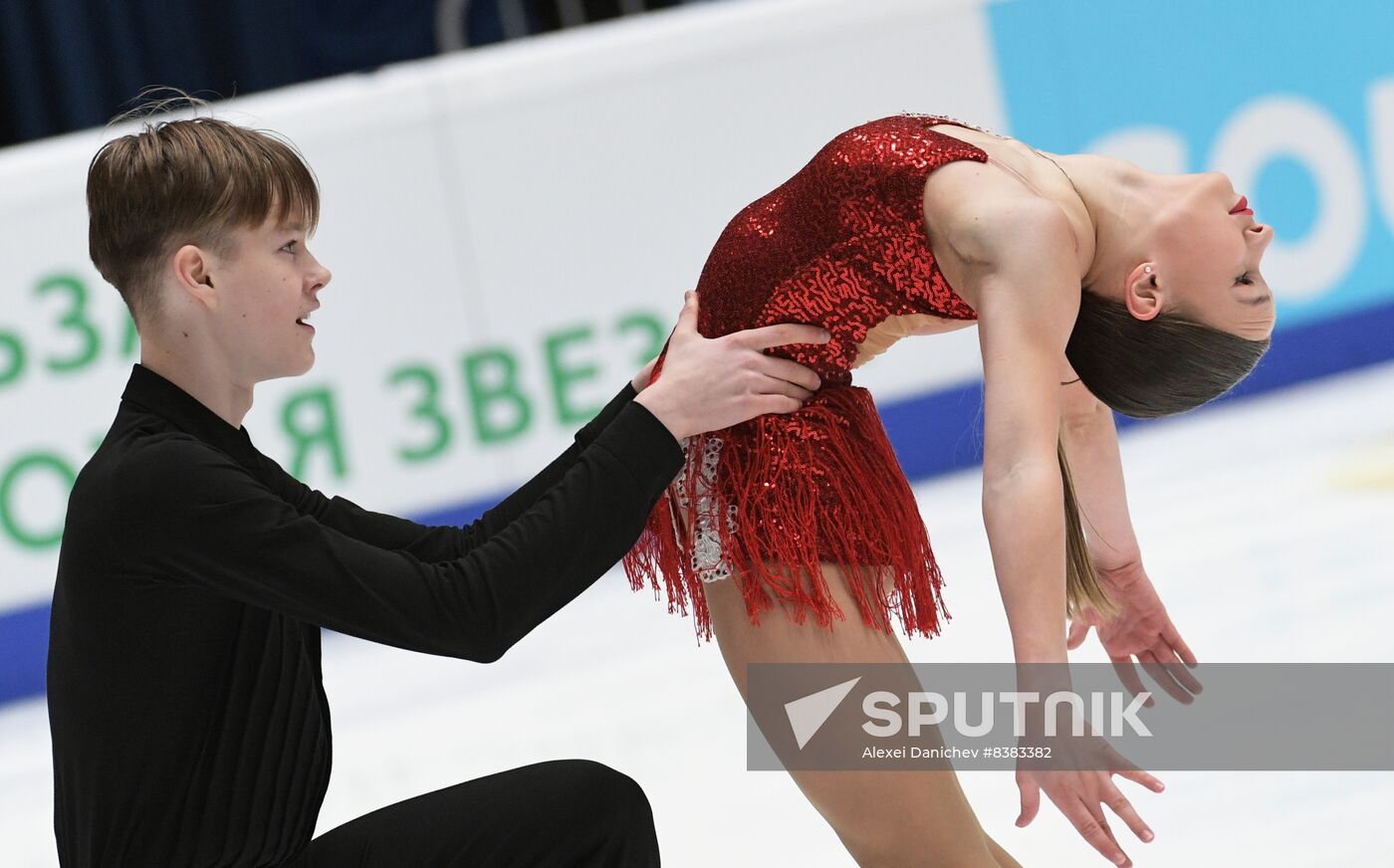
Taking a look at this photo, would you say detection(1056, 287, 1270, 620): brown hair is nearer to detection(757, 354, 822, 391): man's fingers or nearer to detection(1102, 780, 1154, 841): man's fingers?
detection(757, 354, 822, 391): man's fingers

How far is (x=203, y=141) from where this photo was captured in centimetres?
147

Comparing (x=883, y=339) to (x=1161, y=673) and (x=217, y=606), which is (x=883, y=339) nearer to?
(x=1161, y=673)

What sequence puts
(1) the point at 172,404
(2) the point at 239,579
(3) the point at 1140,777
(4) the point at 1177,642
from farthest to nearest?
(4) the point at 1177,642 < (3) the point at 1140,777 < (1) the point at 172,404 < (2) the point at 239,579

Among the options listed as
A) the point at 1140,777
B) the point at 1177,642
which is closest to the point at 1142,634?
the point at 1177,642

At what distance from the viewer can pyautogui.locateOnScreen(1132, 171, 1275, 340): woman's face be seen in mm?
1642

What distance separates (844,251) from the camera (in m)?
1.66

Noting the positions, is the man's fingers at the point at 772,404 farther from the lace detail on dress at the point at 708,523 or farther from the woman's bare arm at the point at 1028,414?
the woman's bare arm at the point at 1028,414

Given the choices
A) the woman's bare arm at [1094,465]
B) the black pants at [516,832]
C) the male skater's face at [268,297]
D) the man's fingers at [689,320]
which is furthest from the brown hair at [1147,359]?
the male skater's face at [268,297]

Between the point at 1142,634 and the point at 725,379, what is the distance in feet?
2.50

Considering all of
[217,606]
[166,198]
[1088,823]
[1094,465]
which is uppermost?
[166,198]

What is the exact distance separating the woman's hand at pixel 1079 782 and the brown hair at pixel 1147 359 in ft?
1.42

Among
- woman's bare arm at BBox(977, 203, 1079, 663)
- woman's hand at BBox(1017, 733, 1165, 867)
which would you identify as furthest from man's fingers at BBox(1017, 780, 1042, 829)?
woman's bare arm at BBox(977, 203, 1079, 663)

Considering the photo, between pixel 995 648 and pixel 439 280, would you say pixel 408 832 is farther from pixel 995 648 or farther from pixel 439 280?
pixel 439 280

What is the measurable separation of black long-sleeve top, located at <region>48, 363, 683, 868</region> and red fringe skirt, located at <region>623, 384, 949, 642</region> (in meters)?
0.22
